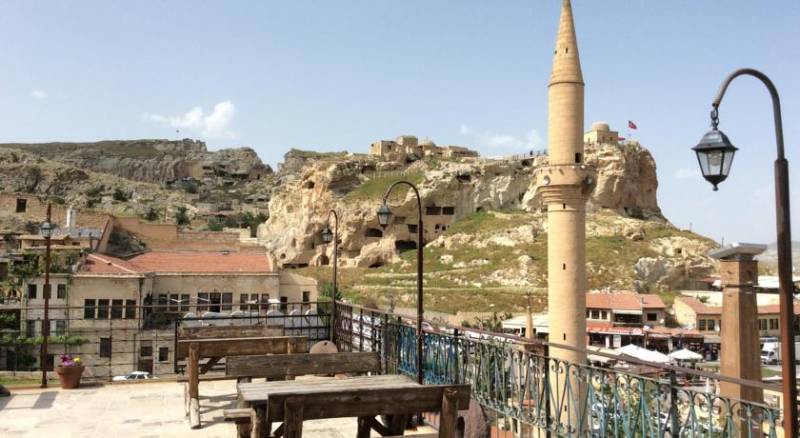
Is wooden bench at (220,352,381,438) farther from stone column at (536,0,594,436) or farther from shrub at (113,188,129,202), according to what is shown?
shrub at (113,188,129,202)

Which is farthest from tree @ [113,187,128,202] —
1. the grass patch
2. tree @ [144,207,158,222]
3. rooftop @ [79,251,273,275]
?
the grass patch

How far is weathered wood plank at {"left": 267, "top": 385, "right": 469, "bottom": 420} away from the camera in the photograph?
15.3 ft

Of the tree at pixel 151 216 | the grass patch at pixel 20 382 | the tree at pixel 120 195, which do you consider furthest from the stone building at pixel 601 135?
the grass patch at pixel 20 382

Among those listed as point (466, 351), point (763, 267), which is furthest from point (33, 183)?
point (466, 351)

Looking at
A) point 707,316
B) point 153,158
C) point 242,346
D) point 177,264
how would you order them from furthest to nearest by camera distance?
point 153,158, point 707,316, point 177,264, point 242,346

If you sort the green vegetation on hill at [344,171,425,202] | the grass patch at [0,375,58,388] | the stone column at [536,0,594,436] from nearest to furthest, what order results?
1. the grass patch at [0,375,58,388]
2. the stone column at [536,0,594,436]
3. the green vegetation on hill at [344,171,425,202]

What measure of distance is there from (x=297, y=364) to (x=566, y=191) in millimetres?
24893

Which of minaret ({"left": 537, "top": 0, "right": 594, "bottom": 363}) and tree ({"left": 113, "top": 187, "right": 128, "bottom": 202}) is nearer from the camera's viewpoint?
minaret ({"left": 537, "top": 0, "right": 594, "bottom": 363})

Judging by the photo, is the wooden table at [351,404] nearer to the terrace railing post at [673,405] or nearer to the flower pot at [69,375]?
the terrace railing post at [673,405]

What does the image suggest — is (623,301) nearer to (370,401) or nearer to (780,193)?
(780,193)

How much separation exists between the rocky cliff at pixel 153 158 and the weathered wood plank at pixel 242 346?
136 metres

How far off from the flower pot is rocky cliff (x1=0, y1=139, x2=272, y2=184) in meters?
134

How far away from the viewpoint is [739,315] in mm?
11188

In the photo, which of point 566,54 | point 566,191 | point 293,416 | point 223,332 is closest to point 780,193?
point 293,416
